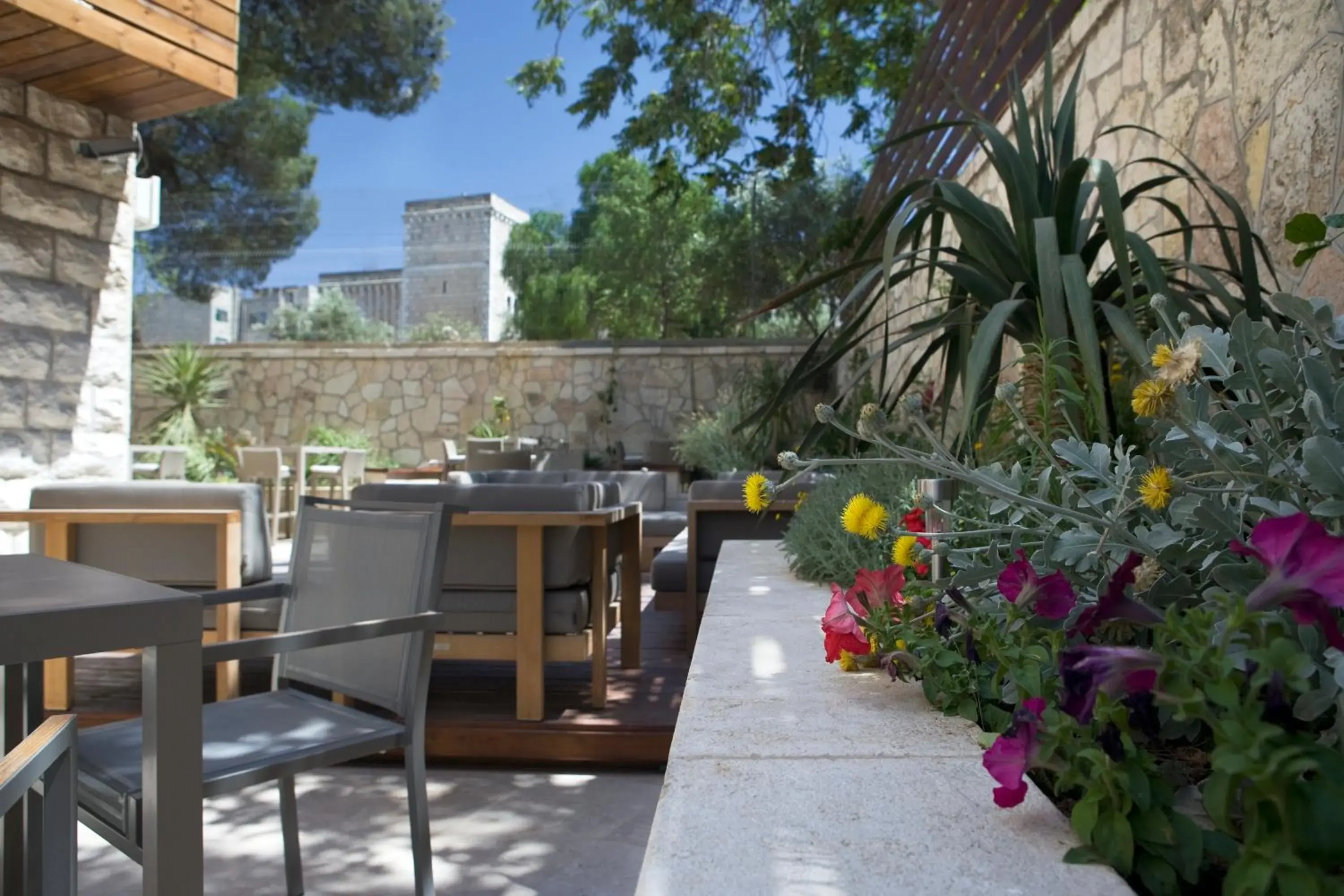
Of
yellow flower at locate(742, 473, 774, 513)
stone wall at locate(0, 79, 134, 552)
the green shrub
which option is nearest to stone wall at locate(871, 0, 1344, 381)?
the green shrub

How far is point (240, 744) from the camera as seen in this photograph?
154cm

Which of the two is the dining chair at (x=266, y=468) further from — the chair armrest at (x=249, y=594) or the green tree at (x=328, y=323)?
the green tree at (x=328, y=323)

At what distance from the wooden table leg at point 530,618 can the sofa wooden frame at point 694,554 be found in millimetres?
832

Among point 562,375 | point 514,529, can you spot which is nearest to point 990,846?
point 514,529

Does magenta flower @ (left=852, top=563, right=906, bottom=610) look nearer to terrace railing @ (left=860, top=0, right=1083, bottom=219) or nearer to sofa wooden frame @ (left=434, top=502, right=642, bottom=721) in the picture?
terrace railing @ (left=860, top=0, right=1083, bottom=219)

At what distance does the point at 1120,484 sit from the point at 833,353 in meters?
0.99

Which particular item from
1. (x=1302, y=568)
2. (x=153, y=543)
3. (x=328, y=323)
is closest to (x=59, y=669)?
(x=153, y=543)

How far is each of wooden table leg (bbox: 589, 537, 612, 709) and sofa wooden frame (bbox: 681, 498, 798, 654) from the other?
50 cm

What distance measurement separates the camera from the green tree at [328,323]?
1320 cm

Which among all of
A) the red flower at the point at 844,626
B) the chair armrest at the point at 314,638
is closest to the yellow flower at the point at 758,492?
the red flower at the point at 844,626

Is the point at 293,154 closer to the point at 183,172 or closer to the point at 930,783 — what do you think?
the point at 183,172

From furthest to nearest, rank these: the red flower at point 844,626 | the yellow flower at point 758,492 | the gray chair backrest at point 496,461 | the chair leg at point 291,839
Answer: the gray chair backrest at point 496,461, the chair leg at point 291,839, the red flower at point 844,626, the yellow flower at point 758,492

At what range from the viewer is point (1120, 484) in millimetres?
845

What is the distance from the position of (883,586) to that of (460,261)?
543 inches
